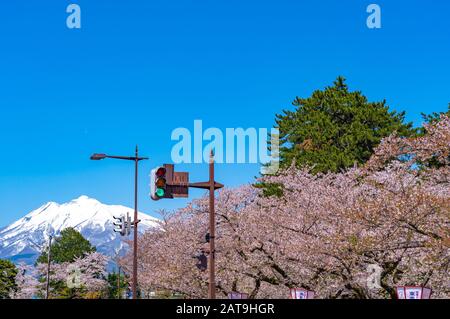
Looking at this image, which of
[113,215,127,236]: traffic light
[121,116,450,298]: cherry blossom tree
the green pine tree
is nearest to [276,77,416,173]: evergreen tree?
the green pine tree

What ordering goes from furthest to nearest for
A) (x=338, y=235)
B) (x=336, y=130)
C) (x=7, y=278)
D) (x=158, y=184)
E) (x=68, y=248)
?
(x=68, y=248)
(x=7, y=278)
(x=336, y=130)
(x=338, y=235)
(x=158, y=184)

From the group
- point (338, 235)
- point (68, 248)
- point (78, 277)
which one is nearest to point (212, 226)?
point (338, 235)

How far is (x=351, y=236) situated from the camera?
68.1 ft

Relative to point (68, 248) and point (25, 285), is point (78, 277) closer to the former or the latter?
point (25, 285)

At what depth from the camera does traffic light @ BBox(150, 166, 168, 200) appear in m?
15.3

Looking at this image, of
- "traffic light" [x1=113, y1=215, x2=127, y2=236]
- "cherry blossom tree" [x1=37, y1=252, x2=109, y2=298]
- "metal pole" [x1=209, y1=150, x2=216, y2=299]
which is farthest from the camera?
"cherry blossom tree" [x1=37, y1=252, x2=109, y2=298]

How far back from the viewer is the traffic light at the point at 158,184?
50.3 feet

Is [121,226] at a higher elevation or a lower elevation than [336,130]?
lower

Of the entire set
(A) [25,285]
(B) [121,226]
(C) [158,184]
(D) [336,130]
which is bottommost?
(A) [25,285]

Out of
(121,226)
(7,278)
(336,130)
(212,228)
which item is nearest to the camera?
(212,228)

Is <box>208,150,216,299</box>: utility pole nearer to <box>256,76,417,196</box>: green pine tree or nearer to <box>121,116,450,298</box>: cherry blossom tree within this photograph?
<box>121,116,450,298</box>: cherry blossom tree

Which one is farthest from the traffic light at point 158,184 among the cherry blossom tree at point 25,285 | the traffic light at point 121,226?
the cherry blossom tree at point 25,285

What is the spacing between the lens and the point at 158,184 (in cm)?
1537

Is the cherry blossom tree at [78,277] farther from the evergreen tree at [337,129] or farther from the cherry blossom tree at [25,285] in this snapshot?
the evergreen tree at [337,129]
